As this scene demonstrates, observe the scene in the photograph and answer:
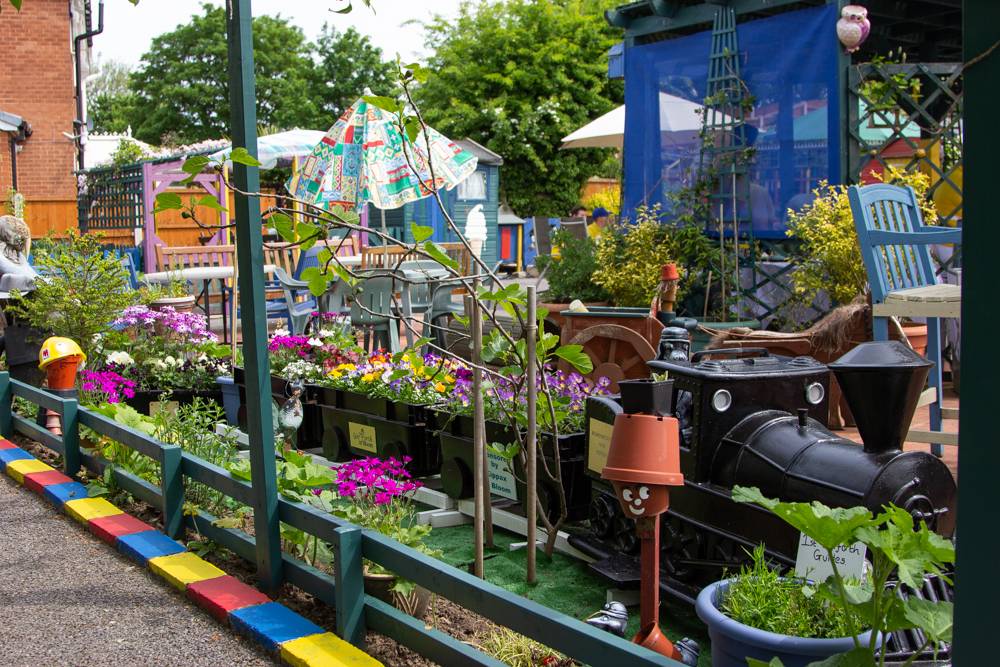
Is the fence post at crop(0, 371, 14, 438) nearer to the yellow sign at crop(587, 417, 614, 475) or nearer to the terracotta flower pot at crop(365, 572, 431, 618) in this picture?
the terracotta flower pot at crop(365, 572, 431, 618)

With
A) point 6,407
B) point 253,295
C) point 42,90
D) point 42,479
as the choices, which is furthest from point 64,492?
point 42,90

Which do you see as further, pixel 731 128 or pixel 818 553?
pixel 731 128

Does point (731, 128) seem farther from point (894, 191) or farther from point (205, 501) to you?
point (205, 501)

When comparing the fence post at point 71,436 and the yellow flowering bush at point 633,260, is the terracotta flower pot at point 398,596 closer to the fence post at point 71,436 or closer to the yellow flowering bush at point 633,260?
the fence post at point 71,436

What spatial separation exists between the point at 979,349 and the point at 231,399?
558 cm

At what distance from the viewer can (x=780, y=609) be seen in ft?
8.07

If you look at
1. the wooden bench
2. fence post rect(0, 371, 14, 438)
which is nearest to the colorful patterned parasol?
the wooden bench

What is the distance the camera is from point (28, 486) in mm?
5480

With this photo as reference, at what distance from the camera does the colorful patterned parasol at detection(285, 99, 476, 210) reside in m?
8.24

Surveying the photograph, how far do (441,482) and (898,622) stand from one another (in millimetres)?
3133

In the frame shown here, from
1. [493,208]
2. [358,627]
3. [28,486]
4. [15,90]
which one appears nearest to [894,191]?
[358,627]

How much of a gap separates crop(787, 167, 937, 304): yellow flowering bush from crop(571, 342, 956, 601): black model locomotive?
3.15m

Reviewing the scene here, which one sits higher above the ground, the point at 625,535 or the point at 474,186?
the point at 474,186

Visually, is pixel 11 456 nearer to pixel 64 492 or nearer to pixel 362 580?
pixel 64 492
